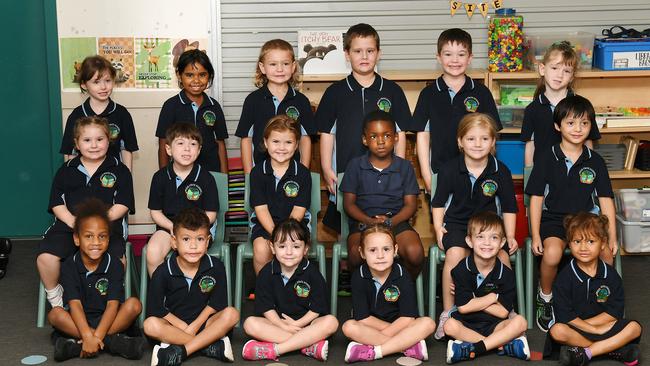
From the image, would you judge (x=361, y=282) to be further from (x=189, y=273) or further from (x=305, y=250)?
(x=189, y=273)

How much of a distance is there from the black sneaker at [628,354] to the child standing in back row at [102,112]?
2.76 m

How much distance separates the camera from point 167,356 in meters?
4.12

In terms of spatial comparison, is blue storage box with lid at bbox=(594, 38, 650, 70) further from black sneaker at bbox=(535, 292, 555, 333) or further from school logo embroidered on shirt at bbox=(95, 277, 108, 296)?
school logo embroidered on shirt at bbox=(95, 277, 108, 296)

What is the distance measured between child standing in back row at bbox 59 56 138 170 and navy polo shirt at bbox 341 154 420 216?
1.32m

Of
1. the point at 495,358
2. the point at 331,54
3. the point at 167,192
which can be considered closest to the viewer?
the point at 495,358

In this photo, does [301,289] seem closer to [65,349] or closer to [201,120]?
[65,349]

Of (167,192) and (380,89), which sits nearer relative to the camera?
(167,192)

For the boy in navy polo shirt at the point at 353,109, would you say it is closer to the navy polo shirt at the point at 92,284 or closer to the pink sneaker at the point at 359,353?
the pink sneaker at the point at 359,353

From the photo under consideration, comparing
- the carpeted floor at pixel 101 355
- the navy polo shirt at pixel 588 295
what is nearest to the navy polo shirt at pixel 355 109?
the carpeted floor at pixel 101 355

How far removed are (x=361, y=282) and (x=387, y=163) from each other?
716 millimetres

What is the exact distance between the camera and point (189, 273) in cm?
435

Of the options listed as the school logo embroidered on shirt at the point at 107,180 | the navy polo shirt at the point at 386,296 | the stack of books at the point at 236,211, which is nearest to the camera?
the navy polo shirt at the point at 386,296

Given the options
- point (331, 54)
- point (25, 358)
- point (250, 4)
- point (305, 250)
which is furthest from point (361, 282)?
point (250, 4)

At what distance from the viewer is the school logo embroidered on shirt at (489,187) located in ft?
15.3
